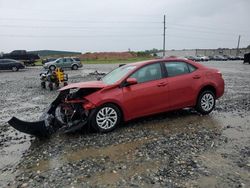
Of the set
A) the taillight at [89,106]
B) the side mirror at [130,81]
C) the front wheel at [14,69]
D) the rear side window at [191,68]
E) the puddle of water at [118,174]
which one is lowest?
the front wheel at [14,69]

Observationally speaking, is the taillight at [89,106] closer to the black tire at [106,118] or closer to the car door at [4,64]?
the black tire at [106,118]

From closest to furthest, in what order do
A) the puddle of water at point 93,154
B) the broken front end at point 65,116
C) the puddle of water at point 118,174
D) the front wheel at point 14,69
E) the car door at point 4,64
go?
1. the puddle of water at point 118,174
2. the puddle of water at point 93,154
3. the broken front end at point 65,116
4. the car door at point 4,64
5. the front wheel at point 14,69

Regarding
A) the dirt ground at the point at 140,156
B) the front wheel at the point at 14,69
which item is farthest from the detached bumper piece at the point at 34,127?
the front wheel at the point at 14,69

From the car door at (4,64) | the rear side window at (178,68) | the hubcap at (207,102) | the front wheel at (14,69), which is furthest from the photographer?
the front wheel at (14,69)

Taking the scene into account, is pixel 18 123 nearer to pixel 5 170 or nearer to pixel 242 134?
pixel 5 170

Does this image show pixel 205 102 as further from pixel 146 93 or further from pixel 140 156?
pixel 140 156

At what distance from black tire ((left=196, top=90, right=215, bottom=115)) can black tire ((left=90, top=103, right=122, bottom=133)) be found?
8.05 ft

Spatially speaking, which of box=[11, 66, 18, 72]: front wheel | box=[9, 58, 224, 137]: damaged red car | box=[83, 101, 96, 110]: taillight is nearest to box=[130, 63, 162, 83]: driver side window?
box=[9, 58, 224, 137]: damaged red car

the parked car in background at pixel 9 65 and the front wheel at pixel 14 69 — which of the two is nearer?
the parked car in background at pixel 9 65

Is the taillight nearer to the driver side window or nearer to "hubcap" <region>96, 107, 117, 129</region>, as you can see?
"hubcap" <region>96, 107, 117, 129</region>

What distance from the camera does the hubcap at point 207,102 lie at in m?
7.15

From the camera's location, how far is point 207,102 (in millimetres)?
7203

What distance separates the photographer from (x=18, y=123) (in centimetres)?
532

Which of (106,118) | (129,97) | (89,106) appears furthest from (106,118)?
(129,97)
